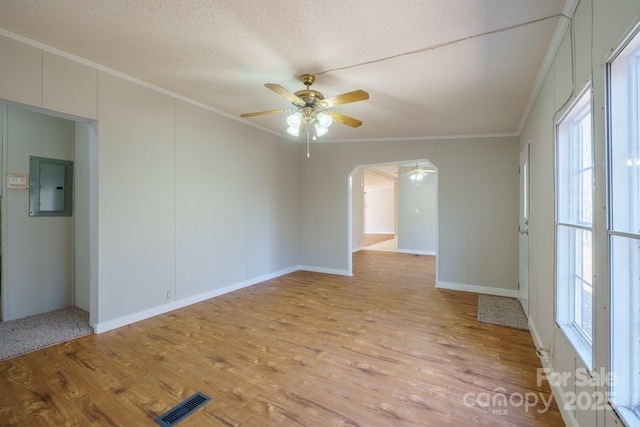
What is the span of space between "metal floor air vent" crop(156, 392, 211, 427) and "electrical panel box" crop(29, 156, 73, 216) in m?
3.32

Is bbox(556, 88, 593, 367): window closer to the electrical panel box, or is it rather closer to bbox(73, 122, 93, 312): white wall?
bbox(73, 122, 93, 312): white wall

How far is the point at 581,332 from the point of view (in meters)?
1.75

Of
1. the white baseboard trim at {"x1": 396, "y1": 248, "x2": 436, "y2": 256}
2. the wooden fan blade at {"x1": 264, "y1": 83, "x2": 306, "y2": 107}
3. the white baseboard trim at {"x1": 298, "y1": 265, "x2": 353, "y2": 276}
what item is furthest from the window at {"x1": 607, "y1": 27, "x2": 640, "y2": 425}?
the white baseboard trim at {"x1": 396, "y1": 248, "x2": 436, "y2": 256}

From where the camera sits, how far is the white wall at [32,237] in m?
3.31

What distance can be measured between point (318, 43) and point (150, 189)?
8.40ft

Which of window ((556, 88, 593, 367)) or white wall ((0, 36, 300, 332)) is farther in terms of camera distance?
white wall ((0, 36, 300, 332))

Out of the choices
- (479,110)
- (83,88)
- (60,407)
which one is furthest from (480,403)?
(83,88)

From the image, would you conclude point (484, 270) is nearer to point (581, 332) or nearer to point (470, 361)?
point (470, 361)

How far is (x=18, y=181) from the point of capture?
3.36 meters

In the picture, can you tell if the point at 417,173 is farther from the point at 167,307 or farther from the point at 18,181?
the point at 18,181

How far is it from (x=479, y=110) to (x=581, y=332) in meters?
2.89

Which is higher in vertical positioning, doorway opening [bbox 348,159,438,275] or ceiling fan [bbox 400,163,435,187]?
ceiling fan [bbox 400,163,435,187]

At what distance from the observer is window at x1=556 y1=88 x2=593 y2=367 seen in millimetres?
1732

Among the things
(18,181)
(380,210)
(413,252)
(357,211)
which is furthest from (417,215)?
(18,181)
